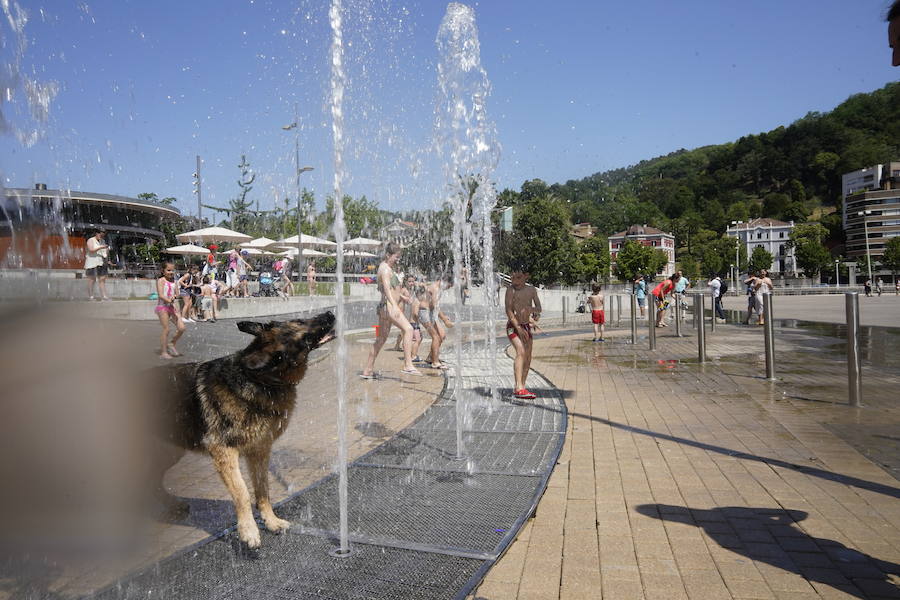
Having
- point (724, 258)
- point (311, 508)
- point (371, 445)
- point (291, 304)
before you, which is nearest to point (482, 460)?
point (371, 445)

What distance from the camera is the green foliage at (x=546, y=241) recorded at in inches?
3219

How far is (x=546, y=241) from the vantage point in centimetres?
8206

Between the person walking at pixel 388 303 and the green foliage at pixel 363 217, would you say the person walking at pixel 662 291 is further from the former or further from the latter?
the green foliage at pixel 363 217

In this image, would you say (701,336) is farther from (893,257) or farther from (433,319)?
(893,257)

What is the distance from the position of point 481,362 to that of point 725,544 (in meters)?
8.93

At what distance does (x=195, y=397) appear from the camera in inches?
143

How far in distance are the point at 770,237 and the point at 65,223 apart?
17848 cm

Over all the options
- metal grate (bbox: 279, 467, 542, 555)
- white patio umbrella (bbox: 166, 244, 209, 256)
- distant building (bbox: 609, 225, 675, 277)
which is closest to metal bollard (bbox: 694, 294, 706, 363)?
metal grate (bbox: 279, 467, 542, 555)

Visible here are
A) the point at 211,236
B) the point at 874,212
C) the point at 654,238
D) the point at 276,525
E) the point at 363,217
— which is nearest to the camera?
the point at 276,525

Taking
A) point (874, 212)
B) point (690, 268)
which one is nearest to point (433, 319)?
point (690, 268)

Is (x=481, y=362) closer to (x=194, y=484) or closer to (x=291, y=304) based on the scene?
(x=194, y=484)

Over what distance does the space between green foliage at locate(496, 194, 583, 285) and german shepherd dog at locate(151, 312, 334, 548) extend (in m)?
77.2

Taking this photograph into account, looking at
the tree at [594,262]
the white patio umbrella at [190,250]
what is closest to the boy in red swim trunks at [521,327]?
the white patio umbrella at [190,250]

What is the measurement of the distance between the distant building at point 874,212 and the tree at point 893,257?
11607 millimetres
